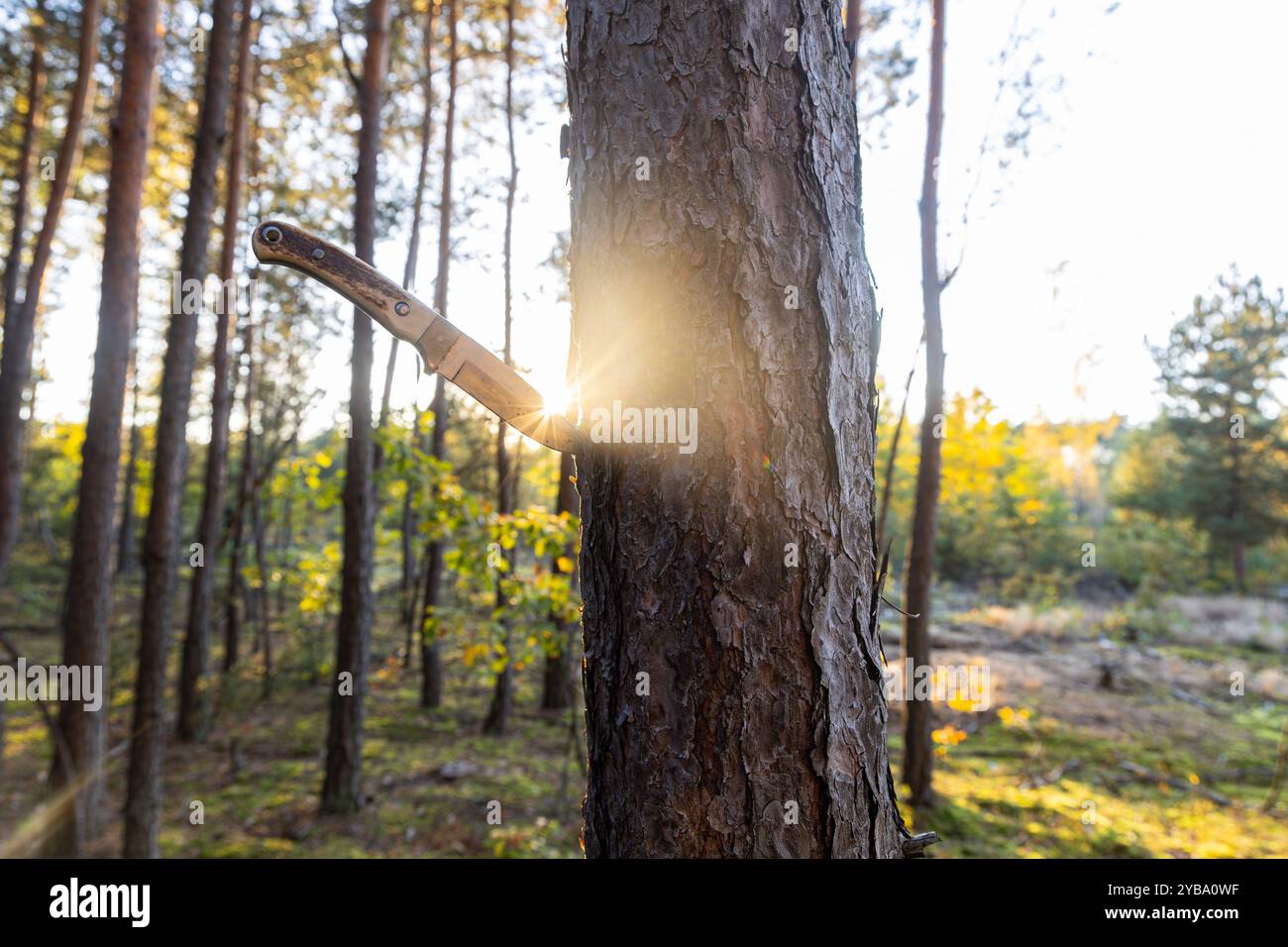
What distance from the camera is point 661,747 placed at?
95cm

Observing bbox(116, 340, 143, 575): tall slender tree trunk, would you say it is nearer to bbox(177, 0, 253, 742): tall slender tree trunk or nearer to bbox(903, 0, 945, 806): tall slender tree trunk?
bbox(177, 0, 253, 742): tall slender tree trunk

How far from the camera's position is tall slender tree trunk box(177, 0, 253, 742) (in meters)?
8.55

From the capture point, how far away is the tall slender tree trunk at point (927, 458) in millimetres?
6762

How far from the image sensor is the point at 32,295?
783 centimetres

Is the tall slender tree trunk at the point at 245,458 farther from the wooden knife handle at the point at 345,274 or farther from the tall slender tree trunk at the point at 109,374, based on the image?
the wooden knife handle at the point at 345,274

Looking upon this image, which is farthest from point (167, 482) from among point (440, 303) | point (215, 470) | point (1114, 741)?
point (1114, 741)

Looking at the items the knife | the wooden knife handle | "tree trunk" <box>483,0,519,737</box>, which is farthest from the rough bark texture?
"tree trunk" <box>483,0,519,737</box>

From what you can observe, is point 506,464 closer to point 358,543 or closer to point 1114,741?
point 358,543

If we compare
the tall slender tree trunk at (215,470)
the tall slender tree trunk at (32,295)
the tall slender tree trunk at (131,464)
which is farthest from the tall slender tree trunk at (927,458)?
the tall slender tree trunk at (131,464)

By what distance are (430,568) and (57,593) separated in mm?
18886

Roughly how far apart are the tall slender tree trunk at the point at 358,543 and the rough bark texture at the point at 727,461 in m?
6.01

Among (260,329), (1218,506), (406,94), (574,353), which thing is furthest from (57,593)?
(1218,506)
